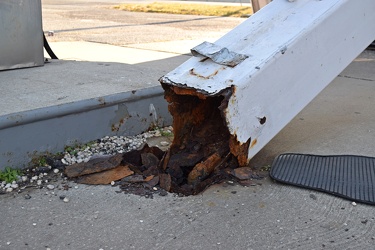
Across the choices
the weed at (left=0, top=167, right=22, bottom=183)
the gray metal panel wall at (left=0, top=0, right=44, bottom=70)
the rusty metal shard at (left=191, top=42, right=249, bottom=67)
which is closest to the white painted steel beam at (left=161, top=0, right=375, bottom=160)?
the rusty metal shard at (left=191, top=42, right=249, bottom=67)

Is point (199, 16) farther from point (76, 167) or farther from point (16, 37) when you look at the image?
point (76, 167)

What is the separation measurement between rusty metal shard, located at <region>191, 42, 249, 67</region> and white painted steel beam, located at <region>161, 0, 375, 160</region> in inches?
1.1

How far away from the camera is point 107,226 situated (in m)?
3.29

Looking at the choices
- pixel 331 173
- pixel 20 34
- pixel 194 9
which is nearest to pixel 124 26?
pixel 194 9

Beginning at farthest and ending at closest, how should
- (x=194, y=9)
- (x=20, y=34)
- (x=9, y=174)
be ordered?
1. (x=194, y=9)
2. (x=20, y=34)
3. (x=9, y=174)

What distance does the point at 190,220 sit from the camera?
11.0 feet

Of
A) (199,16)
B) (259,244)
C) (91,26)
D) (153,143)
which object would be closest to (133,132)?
(153,143)

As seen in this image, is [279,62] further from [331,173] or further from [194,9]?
[194,9]

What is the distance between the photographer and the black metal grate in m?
3.73

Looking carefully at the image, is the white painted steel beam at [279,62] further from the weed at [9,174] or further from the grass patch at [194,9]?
the grass patch at [194,9]

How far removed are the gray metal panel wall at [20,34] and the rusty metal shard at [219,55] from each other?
2.51m

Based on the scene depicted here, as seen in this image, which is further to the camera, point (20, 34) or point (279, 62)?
point (20, 34)

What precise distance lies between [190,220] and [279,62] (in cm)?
130

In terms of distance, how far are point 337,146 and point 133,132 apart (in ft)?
5.61
